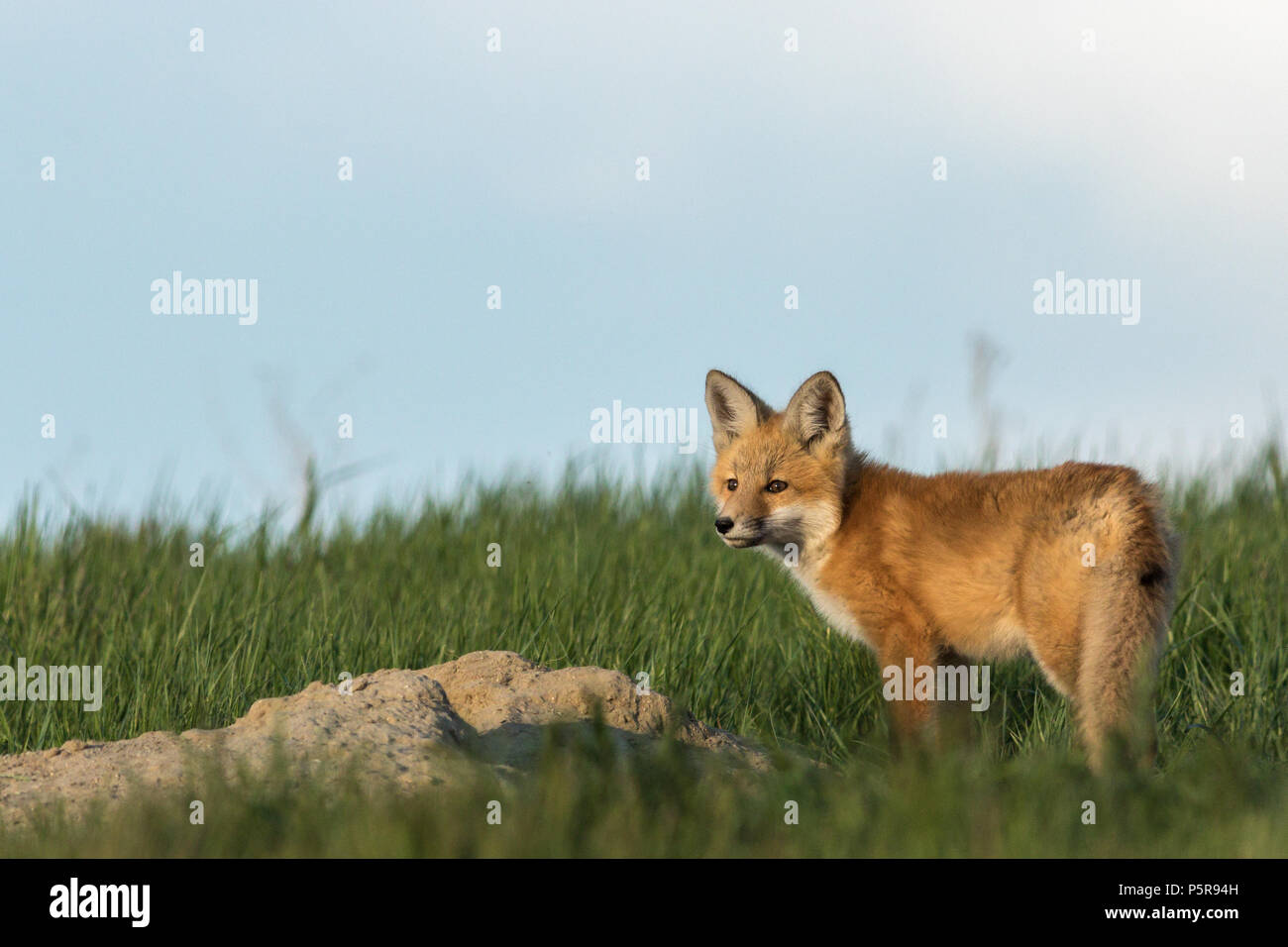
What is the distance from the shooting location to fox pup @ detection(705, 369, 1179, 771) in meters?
6.02

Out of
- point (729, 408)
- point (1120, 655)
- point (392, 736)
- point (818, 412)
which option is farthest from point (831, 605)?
point (392, 736)

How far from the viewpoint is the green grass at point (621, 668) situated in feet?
14.4

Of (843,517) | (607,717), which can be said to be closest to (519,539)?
(843,517)

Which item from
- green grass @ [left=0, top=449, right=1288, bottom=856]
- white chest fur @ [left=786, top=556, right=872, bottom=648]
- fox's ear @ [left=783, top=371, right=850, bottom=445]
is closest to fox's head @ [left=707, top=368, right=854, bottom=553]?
fox's ear @ [left=783, top=371, right=850, bottom=445]

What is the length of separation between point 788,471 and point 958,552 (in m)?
1.23

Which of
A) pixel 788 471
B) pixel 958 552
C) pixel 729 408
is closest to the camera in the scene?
pixel 958 552

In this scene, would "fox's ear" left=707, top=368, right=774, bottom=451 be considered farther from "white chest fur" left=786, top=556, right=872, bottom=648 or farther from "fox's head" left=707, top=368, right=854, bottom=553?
"white chest fur" left=786, top=556, right=872, bottom=648

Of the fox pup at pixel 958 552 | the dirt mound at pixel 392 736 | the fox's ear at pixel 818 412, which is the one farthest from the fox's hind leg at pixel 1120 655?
the fox's ear at pixel 818 412

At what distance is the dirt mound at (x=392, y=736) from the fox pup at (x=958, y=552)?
137cm

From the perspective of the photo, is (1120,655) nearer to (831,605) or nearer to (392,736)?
(831,605)

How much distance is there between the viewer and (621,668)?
25.7ft
